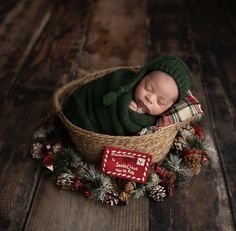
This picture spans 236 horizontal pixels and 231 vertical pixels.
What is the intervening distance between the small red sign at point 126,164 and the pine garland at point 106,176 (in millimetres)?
37

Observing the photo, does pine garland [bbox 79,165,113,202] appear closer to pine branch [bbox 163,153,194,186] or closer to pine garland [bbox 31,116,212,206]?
pine garland [bbox 31,116,212,206]

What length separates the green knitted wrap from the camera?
1239 mm

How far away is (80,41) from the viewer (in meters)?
2.09

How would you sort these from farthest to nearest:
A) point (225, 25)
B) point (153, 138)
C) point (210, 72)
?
point (225, 25), point (210, 72), point (153, 138)

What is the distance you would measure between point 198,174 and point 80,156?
434 millimetres

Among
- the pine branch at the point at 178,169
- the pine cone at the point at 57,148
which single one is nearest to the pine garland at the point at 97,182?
the pine cone at the point at 57,148

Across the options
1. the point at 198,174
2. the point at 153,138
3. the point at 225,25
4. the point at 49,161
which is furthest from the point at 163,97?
the point at 225,25

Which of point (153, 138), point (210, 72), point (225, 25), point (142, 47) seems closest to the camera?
point (153, 138)

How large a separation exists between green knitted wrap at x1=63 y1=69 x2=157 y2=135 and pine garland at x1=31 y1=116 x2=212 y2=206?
0.14m

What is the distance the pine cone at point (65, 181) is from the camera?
1254 millimetres

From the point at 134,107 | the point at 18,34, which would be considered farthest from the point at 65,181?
the point at 18,34

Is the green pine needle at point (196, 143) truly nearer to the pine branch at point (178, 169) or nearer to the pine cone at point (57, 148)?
the pine branch at point (178, 169)

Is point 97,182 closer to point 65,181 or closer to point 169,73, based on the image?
→ point 65,181

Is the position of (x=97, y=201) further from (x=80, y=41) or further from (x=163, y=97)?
(x=80, y=41)
